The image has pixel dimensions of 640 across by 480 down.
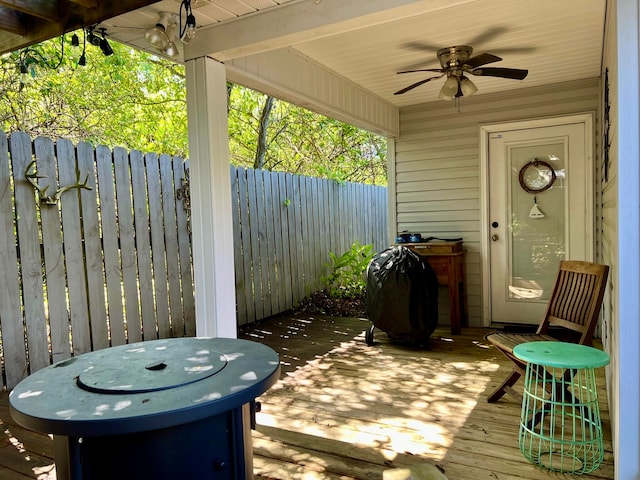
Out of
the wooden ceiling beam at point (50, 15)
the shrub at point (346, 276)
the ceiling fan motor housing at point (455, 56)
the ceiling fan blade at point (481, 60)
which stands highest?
the ceiling fan motor housing at point (455, 56)

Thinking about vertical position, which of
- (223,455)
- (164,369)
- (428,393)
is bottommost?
(428,393)

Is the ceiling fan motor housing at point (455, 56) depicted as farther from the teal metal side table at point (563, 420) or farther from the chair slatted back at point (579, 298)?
the teal metal side table at point (563, 420)

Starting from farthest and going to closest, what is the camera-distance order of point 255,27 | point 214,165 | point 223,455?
point 214,165
point 255,27
point 223,455

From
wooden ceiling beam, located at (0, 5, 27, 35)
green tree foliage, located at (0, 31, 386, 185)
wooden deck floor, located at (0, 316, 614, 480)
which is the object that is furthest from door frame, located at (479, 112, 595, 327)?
wooden ceiling beam, located at (0, 5, 27, 35)

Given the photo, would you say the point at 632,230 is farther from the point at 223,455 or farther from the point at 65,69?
the point at 65,69

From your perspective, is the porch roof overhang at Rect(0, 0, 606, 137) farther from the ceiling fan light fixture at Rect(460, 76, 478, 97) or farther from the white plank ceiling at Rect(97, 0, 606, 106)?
the ceiling fan light fixture at Rect(460, 76, 478, 97)

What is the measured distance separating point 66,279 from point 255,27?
7.68 feet

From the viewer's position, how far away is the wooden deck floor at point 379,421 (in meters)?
2.13

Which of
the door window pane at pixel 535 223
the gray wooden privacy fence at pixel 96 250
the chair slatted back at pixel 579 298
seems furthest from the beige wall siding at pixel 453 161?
the chair slatted back at pixel 579 298

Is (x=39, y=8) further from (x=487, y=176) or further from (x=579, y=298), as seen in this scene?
(x=487, y=176)

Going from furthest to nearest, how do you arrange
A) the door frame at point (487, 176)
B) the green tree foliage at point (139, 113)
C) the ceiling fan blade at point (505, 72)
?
the green tree foliage at point (139, 113), the door frame at point (487, 176), the ceiling fan blade at point (505, 72)

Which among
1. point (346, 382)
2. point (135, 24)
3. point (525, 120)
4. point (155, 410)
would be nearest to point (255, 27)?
point (135, 24)

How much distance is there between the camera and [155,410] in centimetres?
111

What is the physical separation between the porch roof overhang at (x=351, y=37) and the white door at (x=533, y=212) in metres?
0.66
